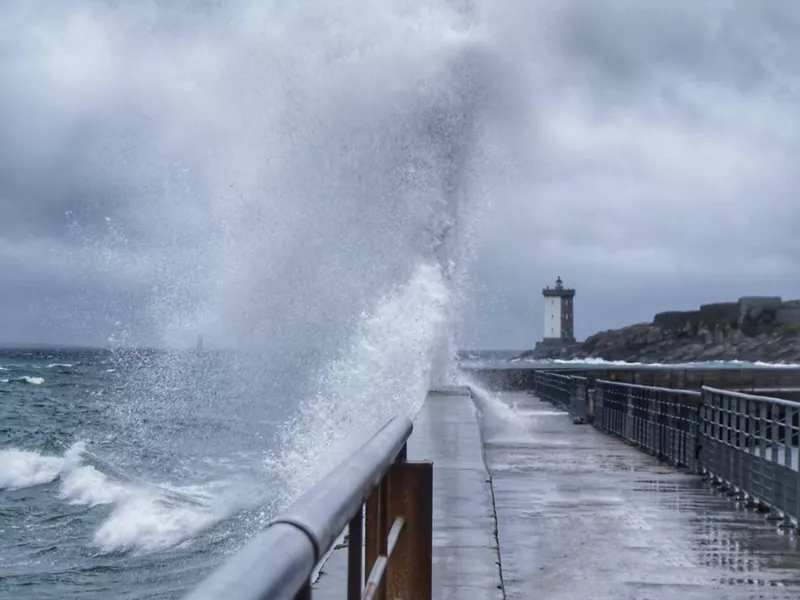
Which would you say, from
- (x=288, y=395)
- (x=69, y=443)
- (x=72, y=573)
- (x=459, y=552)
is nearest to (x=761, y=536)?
(x=459, y=552)

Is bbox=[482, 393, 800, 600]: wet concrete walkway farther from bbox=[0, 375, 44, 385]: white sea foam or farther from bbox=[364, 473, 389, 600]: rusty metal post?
bbox=[0, 375, 44, 385]: white sea foam

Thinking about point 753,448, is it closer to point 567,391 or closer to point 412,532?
point 412,532

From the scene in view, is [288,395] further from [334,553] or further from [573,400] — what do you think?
[334,553]

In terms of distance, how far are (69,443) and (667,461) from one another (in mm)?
34569

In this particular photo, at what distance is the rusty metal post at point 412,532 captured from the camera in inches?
169

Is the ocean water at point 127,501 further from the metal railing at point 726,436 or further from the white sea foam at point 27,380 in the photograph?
the white sea foam at point 27,380

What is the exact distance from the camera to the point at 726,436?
11.1m

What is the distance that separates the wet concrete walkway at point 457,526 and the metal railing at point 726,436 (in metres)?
2.52

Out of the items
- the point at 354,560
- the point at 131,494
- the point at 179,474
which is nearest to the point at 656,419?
the point at 354,560

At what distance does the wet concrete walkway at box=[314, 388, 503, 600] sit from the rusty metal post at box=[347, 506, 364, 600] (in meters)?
1.70

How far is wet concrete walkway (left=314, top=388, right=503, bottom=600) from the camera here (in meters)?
5.30

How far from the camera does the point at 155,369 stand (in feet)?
352

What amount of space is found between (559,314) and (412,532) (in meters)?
137

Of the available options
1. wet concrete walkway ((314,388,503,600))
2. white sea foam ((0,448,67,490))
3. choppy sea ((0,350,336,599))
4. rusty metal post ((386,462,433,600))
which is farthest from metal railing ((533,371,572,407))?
rusty metal post ((386,462,433,600))
